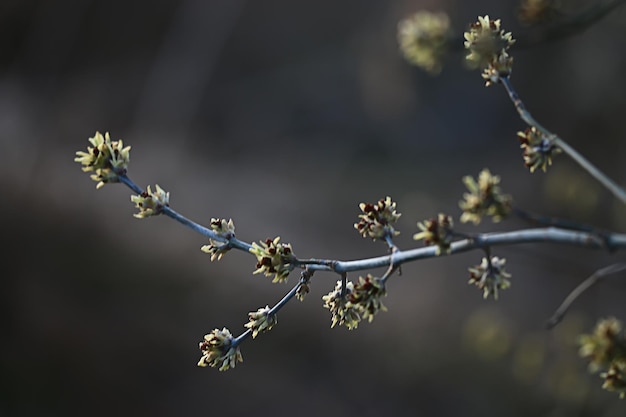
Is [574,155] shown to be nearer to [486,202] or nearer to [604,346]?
[486,202]

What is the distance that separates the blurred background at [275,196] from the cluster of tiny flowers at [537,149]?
172 centimetres

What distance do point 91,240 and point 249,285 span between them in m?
1.73

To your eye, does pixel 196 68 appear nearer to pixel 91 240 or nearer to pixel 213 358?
pixel 91 240

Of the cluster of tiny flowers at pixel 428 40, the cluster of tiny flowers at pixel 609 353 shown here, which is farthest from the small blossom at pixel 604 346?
the cluster of tiny flowers at pixel 428 40

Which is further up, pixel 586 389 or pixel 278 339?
pixel 278 339

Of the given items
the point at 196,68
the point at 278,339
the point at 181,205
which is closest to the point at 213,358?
the point at 278,339

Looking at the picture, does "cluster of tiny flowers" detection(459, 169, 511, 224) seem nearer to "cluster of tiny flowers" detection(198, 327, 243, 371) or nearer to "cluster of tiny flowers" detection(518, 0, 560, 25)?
"cluster of tiny flowers" detection(198, 327, 243, 371)

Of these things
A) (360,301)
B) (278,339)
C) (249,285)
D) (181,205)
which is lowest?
(360,301)

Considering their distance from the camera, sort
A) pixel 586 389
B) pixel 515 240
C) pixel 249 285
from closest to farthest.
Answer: pixel 515 240, pixel 586 389, pixel 249 285

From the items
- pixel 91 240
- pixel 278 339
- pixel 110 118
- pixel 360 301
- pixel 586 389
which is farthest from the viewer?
pixel 110 118

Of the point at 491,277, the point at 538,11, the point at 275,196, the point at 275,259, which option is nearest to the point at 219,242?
the point at 275,259

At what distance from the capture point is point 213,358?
131 cm

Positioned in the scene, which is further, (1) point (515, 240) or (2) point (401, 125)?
(2) point (401, 125)

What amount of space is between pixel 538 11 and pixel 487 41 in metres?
0.79
